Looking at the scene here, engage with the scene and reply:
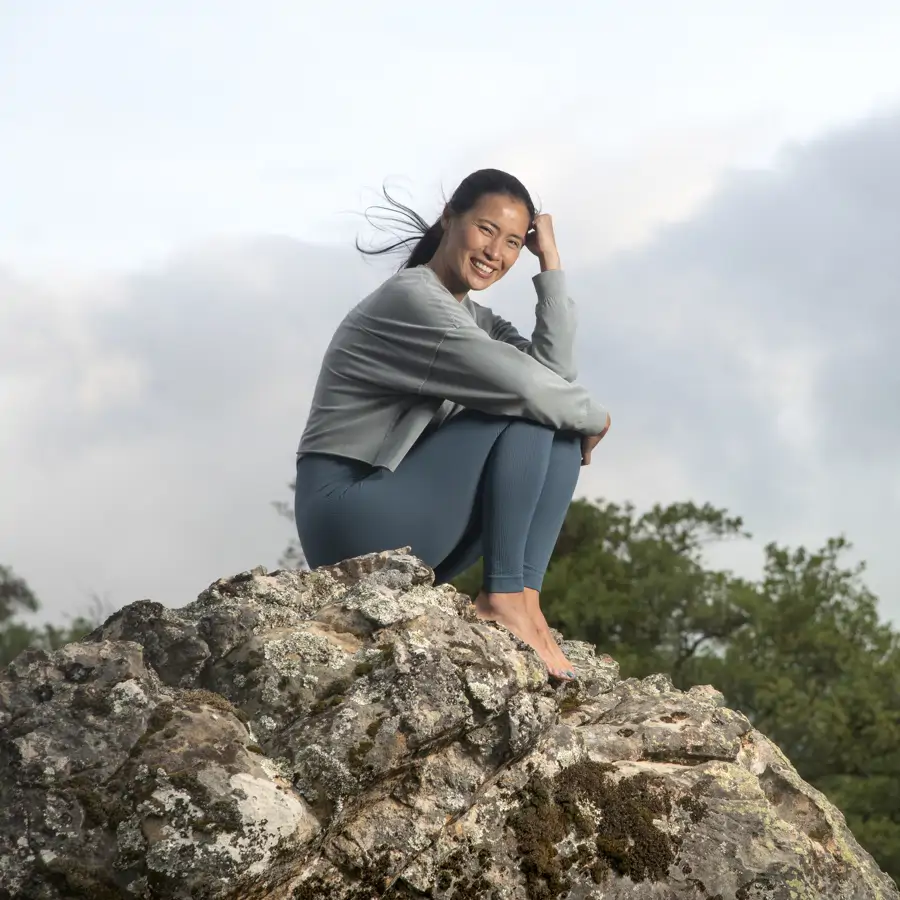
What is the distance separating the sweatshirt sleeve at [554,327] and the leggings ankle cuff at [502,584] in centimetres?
109

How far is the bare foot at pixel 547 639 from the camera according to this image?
5.88 m

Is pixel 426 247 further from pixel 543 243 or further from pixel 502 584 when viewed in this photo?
pixel 502 584

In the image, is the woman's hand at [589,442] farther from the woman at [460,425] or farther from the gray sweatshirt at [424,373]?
the gray sweatshirt at [424,373]

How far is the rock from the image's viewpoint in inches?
152

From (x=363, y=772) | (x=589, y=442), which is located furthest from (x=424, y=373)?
(x=363, y=772)

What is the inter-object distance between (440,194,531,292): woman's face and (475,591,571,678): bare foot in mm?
1614

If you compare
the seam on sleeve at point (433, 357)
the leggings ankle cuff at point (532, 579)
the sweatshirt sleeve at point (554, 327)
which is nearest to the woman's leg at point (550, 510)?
the leggings ankle cuff at point (532, 579)

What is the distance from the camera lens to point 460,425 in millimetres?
6117

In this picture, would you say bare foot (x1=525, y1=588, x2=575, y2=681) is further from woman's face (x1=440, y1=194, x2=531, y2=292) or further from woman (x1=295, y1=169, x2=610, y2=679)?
woman's face (x1=440, y1=194, x2=531, y2=292)

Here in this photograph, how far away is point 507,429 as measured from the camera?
5.98 metres

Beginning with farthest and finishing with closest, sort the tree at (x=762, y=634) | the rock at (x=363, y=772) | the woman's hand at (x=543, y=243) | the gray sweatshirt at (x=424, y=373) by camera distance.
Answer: the tree at (x=762, y=634), the woman's hand at (x=543, y=243), the gray sweatshirt at (x=424, y=373), the rock at (x=363, y=772)

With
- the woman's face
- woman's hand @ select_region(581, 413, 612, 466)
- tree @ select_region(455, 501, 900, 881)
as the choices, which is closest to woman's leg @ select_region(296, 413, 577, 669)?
woman's hand @ select_region(581, 413, 612, 466)

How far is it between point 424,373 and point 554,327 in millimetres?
767

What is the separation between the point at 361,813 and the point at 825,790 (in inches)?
492
